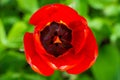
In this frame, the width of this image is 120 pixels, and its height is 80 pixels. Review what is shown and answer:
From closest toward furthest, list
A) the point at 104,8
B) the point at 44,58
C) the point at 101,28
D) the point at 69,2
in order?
the point at 44,58 < the point at 69,2 < the point at 101,28 < the point at 104,8

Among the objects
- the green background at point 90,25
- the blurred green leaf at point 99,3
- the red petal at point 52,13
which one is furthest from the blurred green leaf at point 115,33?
the red petal at point 52,13

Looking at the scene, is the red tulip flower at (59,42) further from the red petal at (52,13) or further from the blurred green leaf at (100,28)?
the blurred green leaf at (100,28)

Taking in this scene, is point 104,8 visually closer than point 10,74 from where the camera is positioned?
No

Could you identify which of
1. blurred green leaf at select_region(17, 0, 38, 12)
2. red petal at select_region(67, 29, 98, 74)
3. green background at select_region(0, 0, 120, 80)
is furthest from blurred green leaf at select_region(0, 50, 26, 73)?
red petal at select_region(67, 29, 98, 74)

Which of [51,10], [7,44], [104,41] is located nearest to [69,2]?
[51,10]

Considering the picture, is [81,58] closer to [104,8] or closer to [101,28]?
[101,28]

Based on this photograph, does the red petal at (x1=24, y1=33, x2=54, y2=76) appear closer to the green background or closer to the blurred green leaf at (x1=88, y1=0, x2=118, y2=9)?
the green background

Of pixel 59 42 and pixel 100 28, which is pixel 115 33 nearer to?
pixel 100 28
